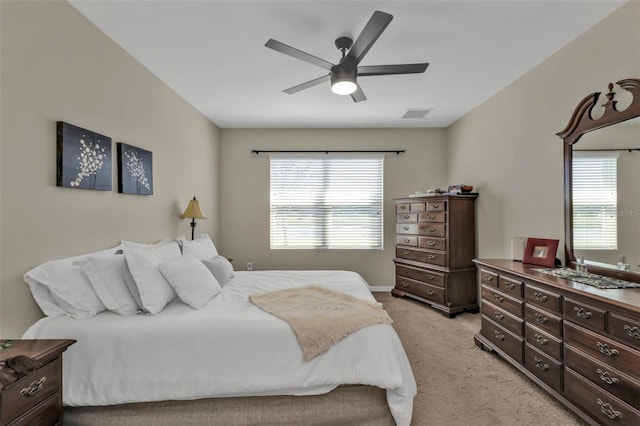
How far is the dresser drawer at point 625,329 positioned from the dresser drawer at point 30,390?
2.84 meters

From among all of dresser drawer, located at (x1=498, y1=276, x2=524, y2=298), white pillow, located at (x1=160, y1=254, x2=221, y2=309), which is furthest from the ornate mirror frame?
white pillow, located at (x1=160, y1=254, x2=221, y2=309)

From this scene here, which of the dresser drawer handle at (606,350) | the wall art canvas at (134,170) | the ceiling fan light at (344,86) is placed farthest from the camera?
the wall art canvas at (134,170)

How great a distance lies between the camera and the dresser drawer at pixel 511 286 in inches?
92.0

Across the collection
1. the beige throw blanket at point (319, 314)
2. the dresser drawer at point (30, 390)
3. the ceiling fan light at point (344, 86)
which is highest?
the ceiling fan light at point (344, 86)

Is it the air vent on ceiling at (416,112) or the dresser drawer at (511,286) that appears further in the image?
the air vent on ceiling at (416,112)

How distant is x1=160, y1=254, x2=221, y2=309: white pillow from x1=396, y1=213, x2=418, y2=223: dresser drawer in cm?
293

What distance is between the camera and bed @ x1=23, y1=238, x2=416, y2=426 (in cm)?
164

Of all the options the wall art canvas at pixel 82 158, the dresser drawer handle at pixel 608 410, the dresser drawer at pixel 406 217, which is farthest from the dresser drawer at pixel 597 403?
the wall art canvas at pixel 82 158

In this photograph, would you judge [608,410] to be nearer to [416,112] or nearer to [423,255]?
[423,255]

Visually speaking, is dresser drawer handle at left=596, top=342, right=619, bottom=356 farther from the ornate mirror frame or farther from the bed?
the bed

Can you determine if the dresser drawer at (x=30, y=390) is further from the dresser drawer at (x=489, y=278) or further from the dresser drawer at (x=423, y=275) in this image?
the dresser drawer at (x=423, y=275)

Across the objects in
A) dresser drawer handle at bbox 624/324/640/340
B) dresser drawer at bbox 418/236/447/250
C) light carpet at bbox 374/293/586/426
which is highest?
dresser drawer at bbox 418/236/447/250

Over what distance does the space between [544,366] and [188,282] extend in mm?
2518

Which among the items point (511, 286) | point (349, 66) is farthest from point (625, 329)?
point (349, 66)
